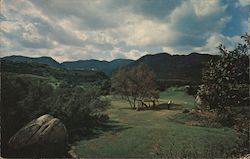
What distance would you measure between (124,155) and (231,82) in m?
10.7

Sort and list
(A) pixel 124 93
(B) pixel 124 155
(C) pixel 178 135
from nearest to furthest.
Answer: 1. (B) pixel 124 155
2. (C) pixel 178 135
3. (A) pixel 124 93

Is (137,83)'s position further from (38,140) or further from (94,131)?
(38,140)

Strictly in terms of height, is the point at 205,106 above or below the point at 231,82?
below

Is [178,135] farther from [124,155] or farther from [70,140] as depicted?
[70,140]

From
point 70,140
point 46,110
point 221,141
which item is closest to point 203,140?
point 221,141

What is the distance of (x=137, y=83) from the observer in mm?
70438

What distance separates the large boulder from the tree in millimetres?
42493

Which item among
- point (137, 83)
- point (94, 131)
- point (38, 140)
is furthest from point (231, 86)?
point (137, 83)

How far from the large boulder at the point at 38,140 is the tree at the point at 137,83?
1673 inches

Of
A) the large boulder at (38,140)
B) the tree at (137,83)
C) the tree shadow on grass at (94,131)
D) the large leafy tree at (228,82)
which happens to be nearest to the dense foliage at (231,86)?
the large leafy tree at (228,82)

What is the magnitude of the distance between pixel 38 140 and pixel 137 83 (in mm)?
46148

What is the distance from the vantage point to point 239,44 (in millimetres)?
20000

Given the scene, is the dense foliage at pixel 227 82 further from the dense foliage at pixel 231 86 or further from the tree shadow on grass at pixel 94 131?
the tree shadow on grass at pixel 94 131

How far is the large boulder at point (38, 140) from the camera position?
2525 cm
